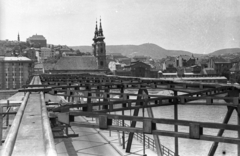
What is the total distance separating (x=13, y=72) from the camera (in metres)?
79.2

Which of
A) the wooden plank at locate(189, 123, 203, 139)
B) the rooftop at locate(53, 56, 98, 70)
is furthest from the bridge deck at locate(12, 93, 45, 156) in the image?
the rooftop at locate(53, 56, 98, 70)

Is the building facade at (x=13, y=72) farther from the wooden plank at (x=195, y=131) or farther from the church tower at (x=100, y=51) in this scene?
the wooden plank at (x=195, y=131)

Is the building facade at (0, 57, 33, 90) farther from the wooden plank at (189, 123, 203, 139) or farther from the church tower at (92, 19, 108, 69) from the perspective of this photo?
the wooden plank at (189, 123, 203, 139)

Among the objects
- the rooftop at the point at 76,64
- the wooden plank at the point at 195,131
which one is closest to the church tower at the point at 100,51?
the rooftop at the point at 76,64

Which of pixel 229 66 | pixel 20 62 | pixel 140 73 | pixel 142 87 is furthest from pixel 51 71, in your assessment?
pixel 142 87

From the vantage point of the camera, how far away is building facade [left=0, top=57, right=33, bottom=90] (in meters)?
76.5

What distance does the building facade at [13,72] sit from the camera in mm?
76500

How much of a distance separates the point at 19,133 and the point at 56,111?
157 centimetres

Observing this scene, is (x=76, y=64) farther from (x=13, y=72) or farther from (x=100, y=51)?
(x=13, y=72)

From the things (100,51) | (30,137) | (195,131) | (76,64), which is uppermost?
(100,51)

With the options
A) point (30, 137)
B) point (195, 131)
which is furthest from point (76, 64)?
point (195, 131)

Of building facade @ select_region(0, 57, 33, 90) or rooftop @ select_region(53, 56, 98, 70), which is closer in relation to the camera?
building facade @ select_region(0, 57, 33, 90)

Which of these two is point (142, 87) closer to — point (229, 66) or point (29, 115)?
point (29, 115)

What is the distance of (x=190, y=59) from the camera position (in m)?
134
